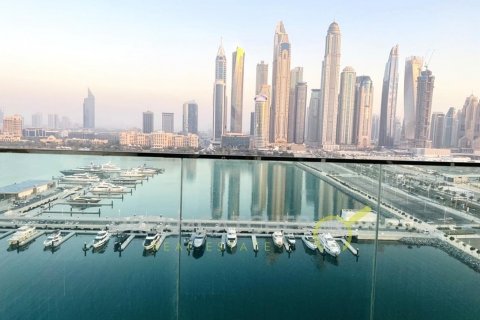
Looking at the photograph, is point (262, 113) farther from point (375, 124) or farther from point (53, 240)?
point (53, 240)

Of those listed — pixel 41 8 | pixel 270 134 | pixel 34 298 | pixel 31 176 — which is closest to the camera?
pixel 34 298

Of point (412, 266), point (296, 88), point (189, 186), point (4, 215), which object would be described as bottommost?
point (412, 266)

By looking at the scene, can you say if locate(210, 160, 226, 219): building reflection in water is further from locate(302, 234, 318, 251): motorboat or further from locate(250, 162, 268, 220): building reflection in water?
locate(302, 234, 318, 251): motorboat

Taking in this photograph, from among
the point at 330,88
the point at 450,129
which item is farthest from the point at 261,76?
the point at 450,129

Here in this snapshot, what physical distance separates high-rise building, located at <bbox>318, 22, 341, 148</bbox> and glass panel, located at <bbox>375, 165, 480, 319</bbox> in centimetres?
131

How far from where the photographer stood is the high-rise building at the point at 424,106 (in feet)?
14.4

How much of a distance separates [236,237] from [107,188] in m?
0.70

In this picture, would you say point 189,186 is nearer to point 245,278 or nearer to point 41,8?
point 245,278

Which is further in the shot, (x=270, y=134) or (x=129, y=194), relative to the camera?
(x=270, y=134)

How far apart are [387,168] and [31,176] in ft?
5.93

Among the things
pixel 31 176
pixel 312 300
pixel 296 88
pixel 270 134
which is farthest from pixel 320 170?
pixel 296 88

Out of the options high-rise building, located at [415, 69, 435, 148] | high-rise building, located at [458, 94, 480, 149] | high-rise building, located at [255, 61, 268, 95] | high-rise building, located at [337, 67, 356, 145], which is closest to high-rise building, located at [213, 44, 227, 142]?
high-rise building, located at [255, 61, 268, 95]

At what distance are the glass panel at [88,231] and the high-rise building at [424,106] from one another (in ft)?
9.89

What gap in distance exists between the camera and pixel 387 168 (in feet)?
6.13
